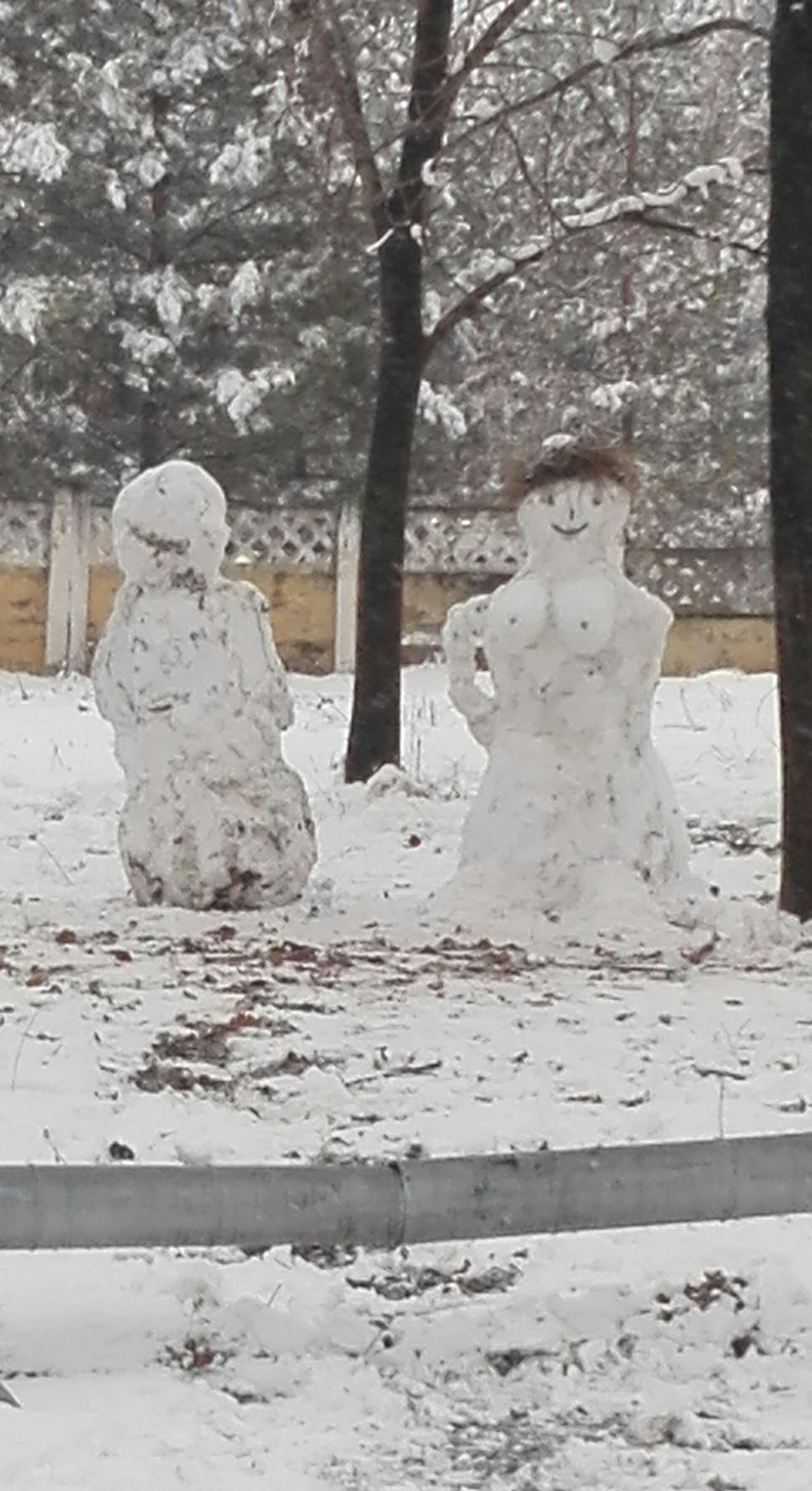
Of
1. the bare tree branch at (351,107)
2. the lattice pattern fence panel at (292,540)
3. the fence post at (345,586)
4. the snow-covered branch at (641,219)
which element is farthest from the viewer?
the lattice pattern fence panel at (292,540)

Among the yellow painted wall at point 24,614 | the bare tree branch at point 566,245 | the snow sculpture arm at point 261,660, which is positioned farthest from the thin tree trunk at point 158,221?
the snow sculpture arm at point 261,660

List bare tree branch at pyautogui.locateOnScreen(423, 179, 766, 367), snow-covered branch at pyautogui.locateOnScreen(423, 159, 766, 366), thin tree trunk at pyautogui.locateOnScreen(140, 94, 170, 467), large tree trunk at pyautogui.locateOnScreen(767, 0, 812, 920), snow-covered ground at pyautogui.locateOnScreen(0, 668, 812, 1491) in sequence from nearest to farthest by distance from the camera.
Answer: snow-covered ground at pyautogui.locateOnScreen(0, 668, 812, 1491), large tree trunk at pyautogui.locateOnScreen(767, 0, 812, 920), snow-covered branch at pyautogui.locateOnScreen(423, 159, 766, 366), bare tree branch at pyautogui.locateOnScreen(423, 179, 766, 367), thin tree trunk at pyautogui.locateOnScreen(140, 94, 170, 467)

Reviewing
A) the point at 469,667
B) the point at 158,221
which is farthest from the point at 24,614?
the point at 469,667

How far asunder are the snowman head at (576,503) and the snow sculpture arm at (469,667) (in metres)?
0.44

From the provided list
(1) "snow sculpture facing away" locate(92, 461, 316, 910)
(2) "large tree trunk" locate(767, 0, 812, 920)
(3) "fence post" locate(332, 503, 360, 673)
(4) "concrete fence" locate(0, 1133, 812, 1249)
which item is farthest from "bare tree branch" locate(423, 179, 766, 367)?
(3) "fence post" locate(332, 503, 360, 673)

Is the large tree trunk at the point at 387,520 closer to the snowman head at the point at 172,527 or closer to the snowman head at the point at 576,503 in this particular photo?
the snowman head at the point at 172,527

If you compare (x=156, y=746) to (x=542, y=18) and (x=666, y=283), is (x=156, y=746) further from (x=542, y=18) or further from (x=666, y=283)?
(x=666, y=283)

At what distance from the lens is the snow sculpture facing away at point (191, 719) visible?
842cm

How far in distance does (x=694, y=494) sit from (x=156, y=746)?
17.0 m

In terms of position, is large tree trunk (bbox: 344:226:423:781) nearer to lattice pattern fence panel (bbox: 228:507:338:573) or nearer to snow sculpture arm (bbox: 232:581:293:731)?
snow sculpture arm (bbox: 232:581:293:731)

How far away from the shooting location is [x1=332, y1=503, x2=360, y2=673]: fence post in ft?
65.0

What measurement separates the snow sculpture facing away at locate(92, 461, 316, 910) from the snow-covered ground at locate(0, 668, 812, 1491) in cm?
22

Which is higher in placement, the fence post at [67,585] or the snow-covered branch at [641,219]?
the snow-covered branch at [641,219]

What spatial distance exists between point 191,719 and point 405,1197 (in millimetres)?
4596
